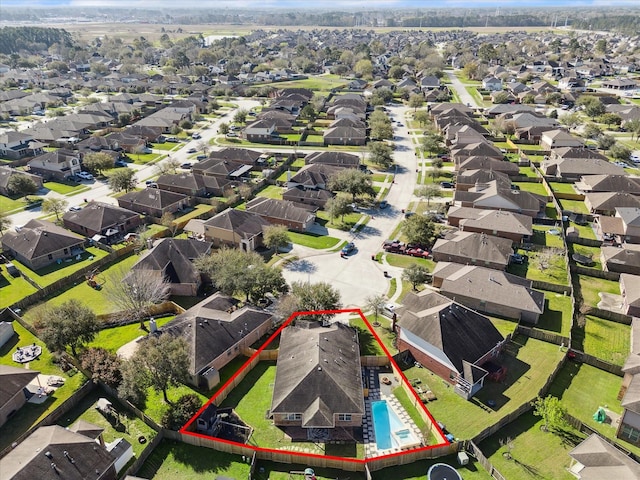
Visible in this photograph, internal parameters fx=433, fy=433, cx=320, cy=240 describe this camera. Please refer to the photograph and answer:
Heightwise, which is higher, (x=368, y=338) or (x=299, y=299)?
(x=299, y=299)

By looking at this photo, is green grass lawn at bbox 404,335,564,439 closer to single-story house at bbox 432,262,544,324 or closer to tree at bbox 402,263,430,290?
single-story house at bbox 432,262,544,324

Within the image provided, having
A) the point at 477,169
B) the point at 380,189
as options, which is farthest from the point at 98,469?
the point at 477,169

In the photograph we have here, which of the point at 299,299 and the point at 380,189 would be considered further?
the point at 380,189

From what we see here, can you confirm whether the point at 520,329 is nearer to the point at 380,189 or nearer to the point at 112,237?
the point at 380,189

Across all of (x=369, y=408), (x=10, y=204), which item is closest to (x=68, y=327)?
(x=369, y=408)

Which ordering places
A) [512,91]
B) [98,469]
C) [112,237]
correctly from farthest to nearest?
[512,91] < [112,237] < [98,469]

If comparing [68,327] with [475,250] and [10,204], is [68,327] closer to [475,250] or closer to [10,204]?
[475,250]
